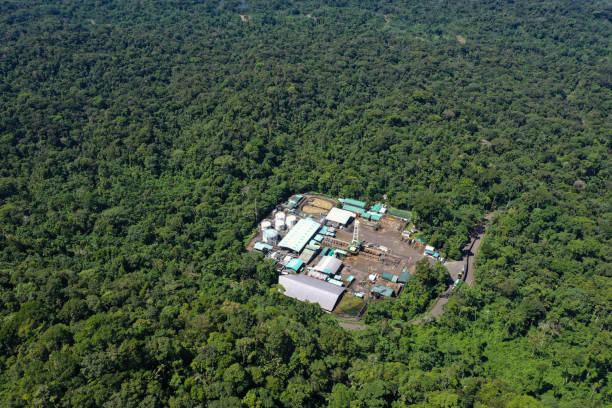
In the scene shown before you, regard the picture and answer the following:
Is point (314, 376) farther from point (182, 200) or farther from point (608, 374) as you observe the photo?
point (182, 200)

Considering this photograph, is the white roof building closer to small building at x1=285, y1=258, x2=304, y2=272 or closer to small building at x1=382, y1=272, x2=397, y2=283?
small building at x1=285, y1=258, x2=304, y2=272

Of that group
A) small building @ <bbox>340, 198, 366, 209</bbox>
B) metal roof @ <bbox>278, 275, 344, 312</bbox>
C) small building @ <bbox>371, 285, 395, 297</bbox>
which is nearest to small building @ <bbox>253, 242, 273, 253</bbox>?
metal roof @ <bbox>278, 275, 344, 312</bbox>

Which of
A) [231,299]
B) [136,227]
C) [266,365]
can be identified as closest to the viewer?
[266,365]

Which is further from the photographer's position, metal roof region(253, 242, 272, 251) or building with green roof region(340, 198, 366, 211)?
building with green roof region(340, 198, 366, 211)

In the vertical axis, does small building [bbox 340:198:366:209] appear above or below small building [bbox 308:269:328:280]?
above

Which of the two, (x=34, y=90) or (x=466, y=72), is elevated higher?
(x=466, y=72)

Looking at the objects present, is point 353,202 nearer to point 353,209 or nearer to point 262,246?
point 353,209

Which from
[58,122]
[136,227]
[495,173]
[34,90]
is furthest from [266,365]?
[34,90]

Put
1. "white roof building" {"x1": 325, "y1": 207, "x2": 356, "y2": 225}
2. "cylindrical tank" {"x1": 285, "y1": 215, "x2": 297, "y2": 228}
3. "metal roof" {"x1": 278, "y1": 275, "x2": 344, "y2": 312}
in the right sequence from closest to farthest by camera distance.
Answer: "metal roof" {"x1": 278, "y1": 275, "x2": 344, "y2": 312} → "cylindrical tank" {"x1": 285, "y1": 215, "x2": 297, "y2": 228} → "white roof building" {"x1": 325, "y1": 207, "x2": 356, "y2": 225}

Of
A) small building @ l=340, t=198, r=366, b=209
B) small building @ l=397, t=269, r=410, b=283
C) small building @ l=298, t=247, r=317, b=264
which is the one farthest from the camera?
small building @ l=340, t=198, r=366, b=209
